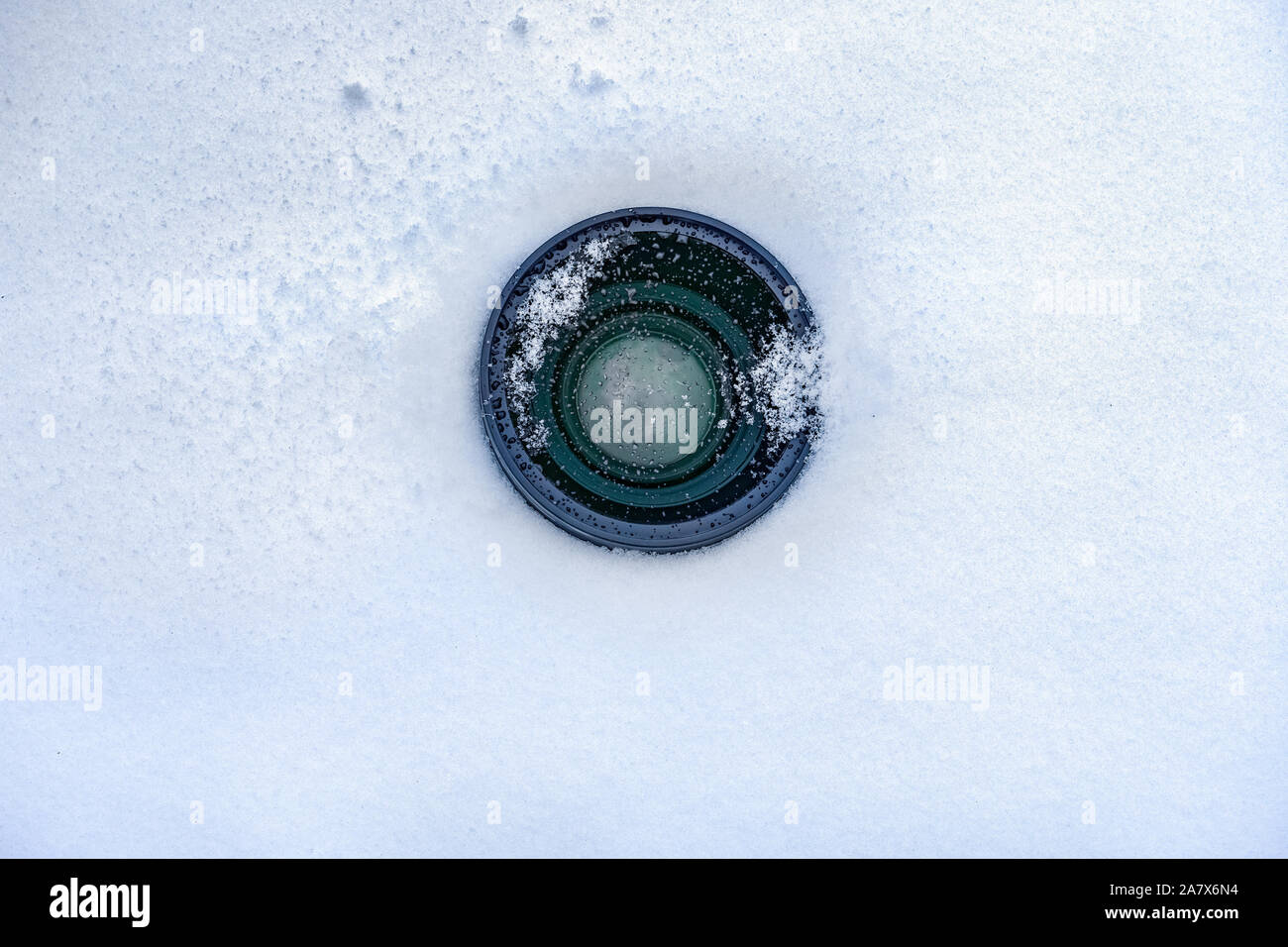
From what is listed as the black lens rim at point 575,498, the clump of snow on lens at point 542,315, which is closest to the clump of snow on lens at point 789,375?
the black lens rim at point 575,498

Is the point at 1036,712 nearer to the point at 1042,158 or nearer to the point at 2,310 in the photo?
the point at 1042,158

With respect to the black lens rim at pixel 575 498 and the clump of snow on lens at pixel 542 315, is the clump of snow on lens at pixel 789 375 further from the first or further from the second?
the clump of snow on lens at pixel 542 315

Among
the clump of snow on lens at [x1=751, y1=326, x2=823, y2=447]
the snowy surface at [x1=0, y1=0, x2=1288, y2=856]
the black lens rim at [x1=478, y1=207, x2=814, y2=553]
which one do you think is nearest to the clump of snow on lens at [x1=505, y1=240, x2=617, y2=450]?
the black lens rim at [x1=478, y1=207, x2=814, y2=553]

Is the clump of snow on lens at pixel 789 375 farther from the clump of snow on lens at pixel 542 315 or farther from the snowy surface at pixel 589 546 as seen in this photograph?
the clump of snow on lens at pixel 542 315

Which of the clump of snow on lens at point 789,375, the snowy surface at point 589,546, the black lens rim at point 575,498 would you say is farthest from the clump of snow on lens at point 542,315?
the clump of snow on lens at point 789,375
